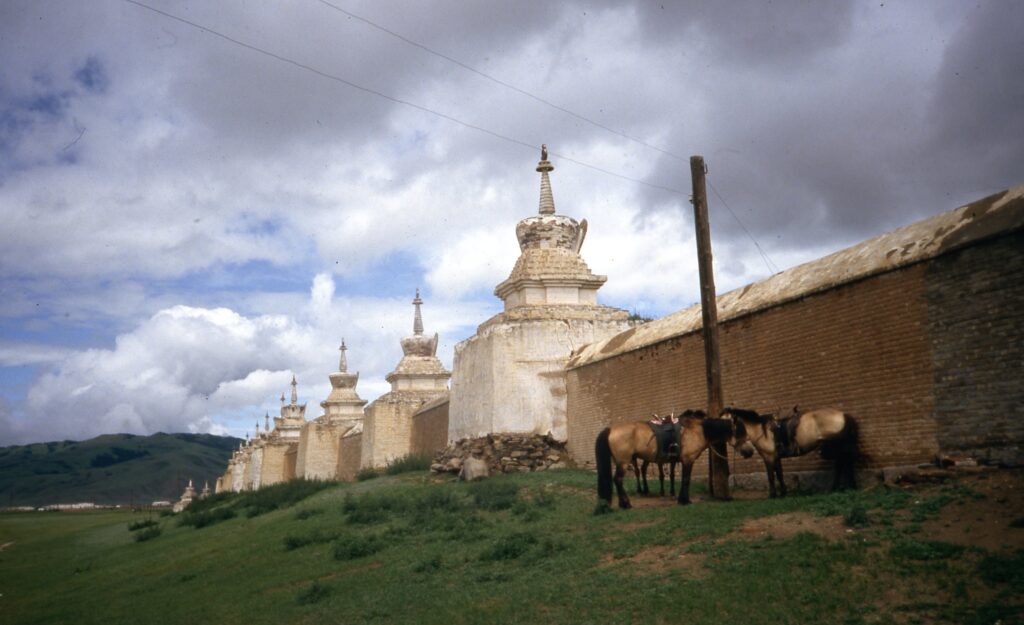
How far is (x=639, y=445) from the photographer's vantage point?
41.3ft

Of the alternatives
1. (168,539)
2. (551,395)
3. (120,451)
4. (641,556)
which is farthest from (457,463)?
(120,451)

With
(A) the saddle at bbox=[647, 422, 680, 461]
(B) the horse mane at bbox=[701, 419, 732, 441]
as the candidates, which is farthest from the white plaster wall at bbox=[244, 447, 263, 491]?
(B) the horse mane at bbox=[701, 419, 732, 441]

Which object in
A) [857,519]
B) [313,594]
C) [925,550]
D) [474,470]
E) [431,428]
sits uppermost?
[431,428]

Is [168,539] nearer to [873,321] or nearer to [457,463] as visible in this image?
[457,463]

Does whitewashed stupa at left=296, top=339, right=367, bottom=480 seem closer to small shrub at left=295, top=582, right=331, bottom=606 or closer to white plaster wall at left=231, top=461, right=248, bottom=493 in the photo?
white plaster wall at left=231, top=461, right=248, bottom=493

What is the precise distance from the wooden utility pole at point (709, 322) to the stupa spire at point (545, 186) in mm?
9443

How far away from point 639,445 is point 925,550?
565cm

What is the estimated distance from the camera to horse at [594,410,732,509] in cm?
1191

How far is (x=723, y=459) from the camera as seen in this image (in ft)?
39.2

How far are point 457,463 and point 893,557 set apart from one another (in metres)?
13.2

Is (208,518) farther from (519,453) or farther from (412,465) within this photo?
(519,453)

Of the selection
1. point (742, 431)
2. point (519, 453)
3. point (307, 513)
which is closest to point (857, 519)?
point (742, 431)

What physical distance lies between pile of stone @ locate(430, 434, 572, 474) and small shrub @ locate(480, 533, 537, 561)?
25.2ft

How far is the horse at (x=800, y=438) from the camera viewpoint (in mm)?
10477
